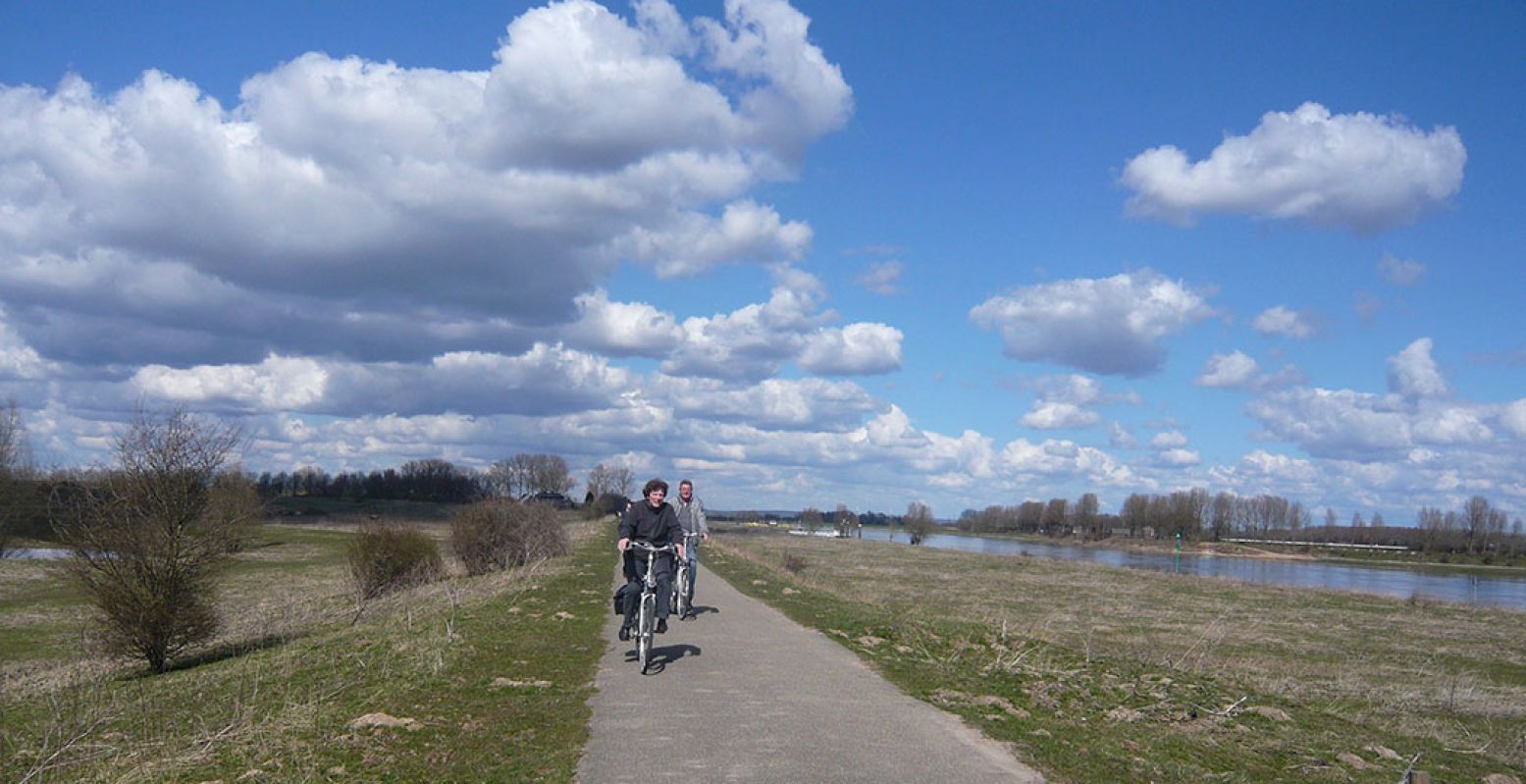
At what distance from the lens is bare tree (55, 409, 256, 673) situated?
21484 mm

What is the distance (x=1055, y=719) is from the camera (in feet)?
34.2

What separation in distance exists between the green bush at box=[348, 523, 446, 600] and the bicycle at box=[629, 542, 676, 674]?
810 inches

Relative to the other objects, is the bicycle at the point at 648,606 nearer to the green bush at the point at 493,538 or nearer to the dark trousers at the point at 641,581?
the dark trousers at the point at 641,581

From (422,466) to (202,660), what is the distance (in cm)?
13267

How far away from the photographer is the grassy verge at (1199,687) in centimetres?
974

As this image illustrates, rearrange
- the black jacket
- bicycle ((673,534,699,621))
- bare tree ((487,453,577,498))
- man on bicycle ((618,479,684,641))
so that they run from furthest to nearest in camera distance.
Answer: bare tree ((487,453,577,498)) → bicycle ((673,534,699,621)) → the black jacket → man on bicycle ((618,479,684,641))

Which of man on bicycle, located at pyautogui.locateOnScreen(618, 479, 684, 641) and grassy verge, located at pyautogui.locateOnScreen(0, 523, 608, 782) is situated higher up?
man on bicycle, located at pyautogui.locateOnScreen(618, 479, 684, 641)

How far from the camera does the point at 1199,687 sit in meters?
14.2

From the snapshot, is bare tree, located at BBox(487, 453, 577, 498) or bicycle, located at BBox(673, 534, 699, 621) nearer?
bicycle, located at BBox(673, 534, 699, 621)

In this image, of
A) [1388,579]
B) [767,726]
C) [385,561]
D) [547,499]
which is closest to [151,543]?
[385,561]

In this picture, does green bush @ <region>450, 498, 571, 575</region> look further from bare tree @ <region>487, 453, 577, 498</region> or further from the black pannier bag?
bare tree @ <region>487, 453, 577, 498</region>

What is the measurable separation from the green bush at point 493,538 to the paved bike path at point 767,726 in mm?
23498

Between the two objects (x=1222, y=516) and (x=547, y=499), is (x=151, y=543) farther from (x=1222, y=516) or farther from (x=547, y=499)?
(x=1222, y=516)

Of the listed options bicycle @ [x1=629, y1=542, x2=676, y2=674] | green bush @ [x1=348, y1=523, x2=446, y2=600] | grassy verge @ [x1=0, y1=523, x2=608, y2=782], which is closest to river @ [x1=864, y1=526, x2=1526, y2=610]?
green bush @ [x1=348, y1=523, x2=446, y2=600]
